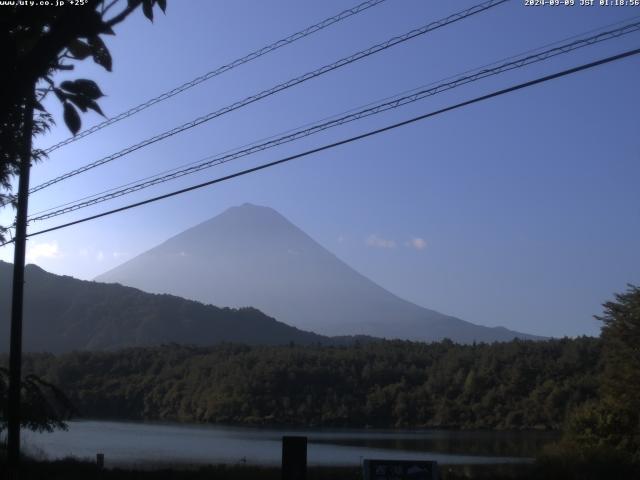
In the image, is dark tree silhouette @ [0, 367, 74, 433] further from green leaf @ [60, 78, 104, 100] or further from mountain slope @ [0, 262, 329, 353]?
mountain slope @ [0, 262, 329, 353]

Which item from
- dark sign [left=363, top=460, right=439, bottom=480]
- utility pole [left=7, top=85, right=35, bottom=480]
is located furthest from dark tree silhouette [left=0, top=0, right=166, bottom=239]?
utility pole [left=7, top=85, right=35, bottom=480]

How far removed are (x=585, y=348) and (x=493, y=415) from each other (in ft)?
30.5

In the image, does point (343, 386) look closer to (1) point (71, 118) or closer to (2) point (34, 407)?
(2) point (34, 407)

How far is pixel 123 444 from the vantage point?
1672 inches

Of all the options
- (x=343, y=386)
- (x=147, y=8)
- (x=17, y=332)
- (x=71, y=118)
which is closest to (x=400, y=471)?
(x=71, y=118)

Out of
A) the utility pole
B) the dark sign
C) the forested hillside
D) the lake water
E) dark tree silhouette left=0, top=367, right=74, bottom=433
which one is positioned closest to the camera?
the dark sign

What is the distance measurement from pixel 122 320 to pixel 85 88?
142688 mm

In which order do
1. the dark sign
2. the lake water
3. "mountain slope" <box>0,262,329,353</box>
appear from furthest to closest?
1. "mountain slope" <box>0,262,329,353</box>
2. the lake water
3. the dark sign

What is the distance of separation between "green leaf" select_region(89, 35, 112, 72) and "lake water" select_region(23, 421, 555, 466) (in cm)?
2542

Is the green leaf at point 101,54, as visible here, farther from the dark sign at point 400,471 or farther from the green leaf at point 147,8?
the dark sign at point 400,471

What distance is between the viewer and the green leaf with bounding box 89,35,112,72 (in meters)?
4.95

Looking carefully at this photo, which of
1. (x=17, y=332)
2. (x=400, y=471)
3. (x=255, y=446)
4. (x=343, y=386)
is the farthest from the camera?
(x=343, y=386)

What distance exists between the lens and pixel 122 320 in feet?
470

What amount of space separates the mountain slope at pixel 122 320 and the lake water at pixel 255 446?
72059 mm
